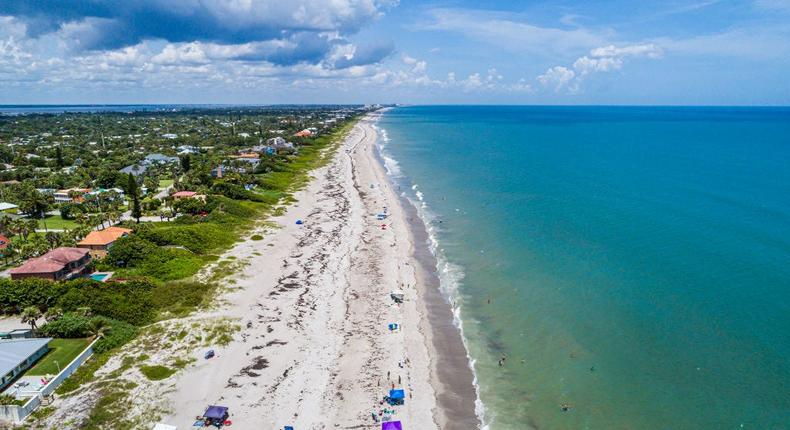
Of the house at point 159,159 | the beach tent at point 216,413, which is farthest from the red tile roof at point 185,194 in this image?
the beach tent at point 216,413

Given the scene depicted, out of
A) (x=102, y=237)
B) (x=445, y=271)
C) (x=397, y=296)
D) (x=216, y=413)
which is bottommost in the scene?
(x=216, y=413)

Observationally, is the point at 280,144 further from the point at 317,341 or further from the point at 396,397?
the point at 396,397

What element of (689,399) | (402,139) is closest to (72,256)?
(689,399)

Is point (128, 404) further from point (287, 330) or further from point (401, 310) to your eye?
point (401, 310)

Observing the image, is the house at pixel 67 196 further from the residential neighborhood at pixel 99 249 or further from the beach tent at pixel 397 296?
the beach tent at pixel 397 296

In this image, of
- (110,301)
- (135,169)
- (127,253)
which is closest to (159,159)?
(135,169)

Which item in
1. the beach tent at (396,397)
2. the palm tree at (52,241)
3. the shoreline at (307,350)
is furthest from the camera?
the palm tree at (52,241)
